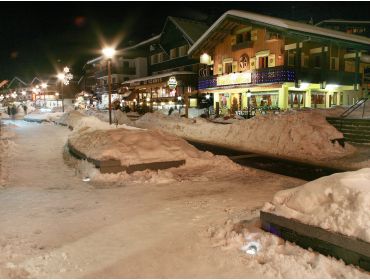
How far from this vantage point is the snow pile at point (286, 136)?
14.0 metres

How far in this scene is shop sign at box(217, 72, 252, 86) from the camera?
27734 mm

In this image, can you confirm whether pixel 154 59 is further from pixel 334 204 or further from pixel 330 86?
pixel 334 204

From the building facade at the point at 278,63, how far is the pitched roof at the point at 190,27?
4.82 meters

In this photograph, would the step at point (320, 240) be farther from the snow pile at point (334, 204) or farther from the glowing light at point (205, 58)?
the glowing light at point (205, 58)

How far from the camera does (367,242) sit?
3961 millimetres

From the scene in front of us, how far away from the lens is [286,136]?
15242mm

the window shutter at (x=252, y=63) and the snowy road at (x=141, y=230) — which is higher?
the window shutter at (x=252, y=63)

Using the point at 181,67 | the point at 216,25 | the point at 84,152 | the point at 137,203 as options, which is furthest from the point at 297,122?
the point at 181,67

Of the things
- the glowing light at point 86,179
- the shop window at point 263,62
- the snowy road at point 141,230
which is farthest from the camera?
the shop window at point 263,62

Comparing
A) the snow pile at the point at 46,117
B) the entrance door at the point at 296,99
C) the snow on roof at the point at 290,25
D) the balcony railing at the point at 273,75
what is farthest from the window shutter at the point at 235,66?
the snow pile at the point at 46,117

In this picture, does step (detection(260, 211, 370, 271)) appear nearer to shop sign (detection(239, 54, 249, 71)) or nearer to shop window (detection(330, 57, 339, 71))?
shop sign (detection(239, 54, 249, 71))

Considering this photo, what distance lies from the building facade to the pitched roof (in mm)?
4822

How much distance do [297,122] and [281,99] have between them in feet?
37.3

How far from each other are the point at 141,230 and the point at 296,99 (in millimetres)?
24740
